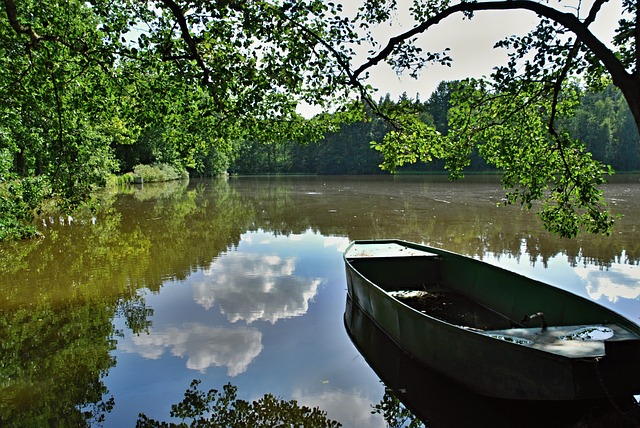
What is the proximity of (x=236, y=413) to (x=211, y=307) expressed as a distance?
360 centimetres

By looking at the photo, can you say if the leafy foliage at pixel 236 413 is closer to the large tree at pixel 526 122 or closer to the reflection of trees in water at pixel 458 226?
the large tree at pixel 526 122

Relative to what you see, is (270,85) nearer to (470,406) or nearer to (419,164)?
(470,406)

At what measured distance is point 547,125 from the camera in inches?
258

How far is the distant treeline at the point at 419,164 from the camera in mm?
64188

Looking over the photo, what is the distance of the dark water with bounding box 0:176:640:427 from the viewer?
5133mm

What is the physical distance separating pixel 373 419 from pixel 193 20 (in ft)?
17.6

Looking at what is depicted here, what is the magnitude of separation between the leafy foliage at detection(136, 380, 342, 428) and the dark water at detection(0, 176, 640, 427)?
14 cm

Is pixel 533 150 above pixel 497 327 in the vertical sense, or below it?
above

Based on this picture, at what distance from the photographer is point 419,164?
71250mm

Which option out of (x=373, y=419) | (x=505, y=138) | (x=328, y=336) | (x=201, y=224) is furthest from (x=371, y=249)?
(x=201, y=224)

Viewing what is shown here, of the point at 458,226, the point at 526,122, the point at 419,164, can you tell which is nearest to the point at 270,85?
the point at 526,122

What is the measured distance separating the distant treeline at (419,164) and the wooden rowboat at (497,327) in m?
45.8

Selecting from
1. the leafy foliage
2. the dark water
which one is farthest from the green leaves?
the leafy foliage

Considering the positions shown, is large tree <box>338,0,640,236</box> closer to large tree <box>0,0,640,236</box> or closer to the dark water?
large tree <box>0,0,640,236</box>
